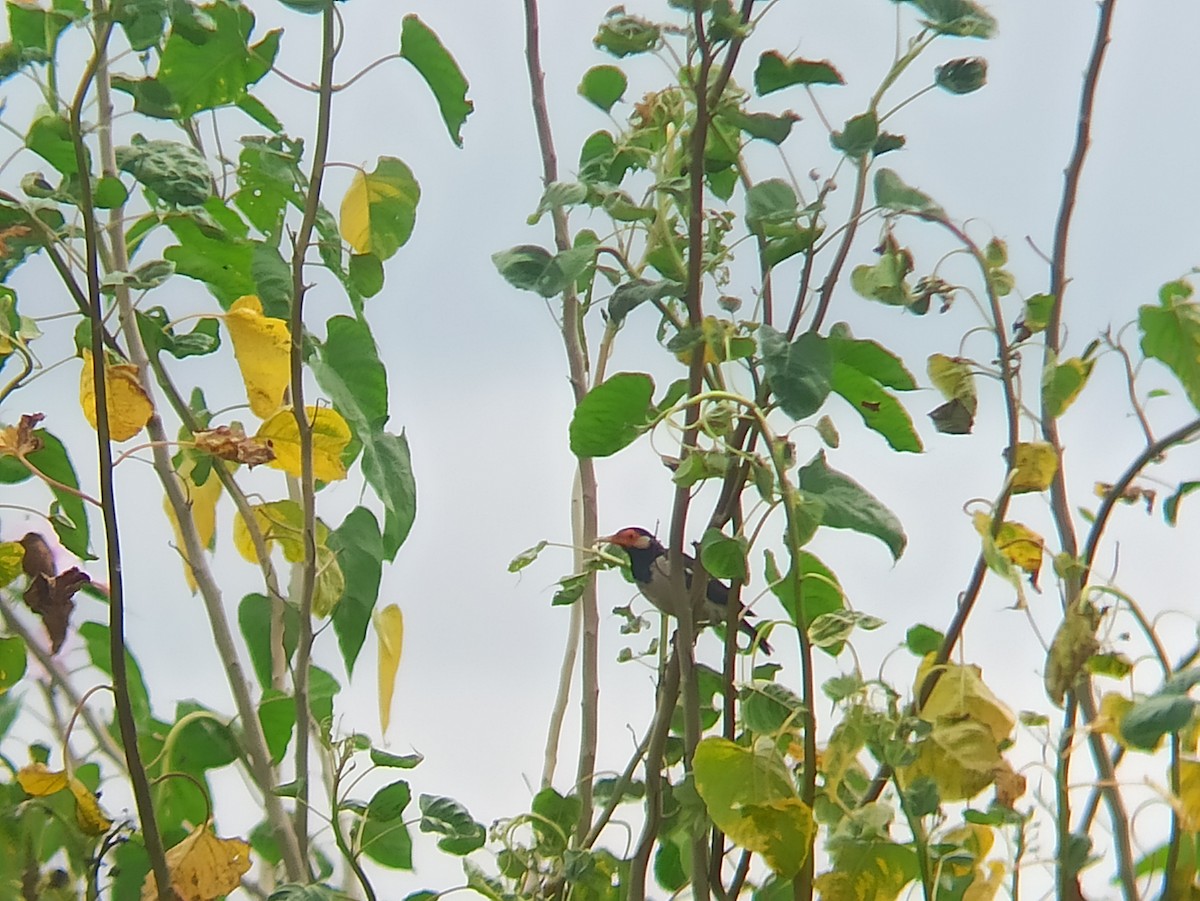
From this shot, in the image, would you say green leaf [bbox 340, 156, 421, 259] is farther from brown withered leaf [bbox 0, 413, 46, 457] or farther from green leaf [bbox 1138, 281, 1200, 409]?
green leaf [bbox 1138, 281, 1200, 409]

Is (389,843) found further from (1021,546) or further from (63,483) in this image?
(1021,546)

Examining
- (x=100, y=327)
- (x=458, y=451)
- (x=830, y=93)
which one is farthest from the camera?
(x=458, y=451)

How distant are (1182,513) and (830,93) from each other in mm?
522

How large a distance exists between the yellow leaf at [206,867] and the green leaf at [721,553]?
28 cm

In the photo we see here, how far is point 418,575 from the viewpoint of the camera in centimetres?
132

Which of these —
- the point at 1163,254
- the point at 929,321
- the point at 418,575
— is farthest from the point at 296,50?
the point at 1163,254

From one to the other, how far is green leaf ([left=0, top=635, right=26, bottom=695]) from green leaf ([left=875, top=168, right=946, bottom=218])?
55cm

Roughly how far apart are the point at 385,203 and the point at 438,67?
0.36ft

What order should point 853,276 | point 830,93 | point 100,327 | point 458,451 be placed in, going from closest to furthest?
point 100,327, point 853,276, point 830,93, point 458,451

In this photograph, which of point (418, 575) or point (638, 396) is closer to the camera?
point (638, 396)

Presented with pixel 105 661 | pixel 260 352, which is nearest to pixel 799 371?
pixel 260 352

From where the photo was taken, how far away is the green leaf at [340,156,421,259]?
0.79m

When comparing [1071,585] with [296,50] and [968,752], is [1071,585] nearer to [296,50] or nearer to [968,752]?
[968,752]

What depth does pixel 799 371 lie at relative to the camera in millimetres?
603
